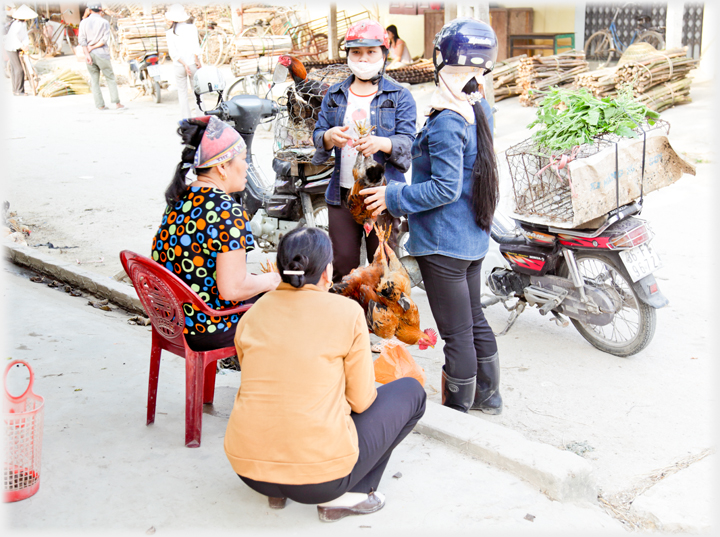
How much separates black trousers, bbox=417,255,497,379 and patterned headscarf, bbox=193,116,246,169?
102 cm

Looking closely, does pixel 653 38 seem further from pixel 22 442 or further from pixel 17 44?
pixel 22 442

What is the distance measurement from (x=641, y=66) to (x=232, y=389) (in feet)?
32.4

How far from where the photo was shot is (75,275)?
5477 millimetres

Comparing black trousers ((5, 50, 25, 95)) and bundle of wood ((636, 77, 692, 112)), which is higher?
black trousers ((5, 50, 25, 95))

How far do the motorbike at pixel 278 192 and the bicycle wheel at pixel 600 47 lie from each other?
11785mm

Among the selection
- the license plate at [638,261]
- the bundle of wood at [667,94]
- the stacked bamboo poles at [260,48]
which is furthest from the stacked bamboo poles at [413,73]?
the license plate at [638,261]

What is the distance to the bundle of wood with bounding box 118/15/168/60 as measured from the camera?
17781 millimetres

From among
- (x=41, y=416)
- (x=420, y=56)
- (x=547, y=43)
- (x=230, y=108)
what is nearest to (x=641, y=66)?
(x=547, y=43)

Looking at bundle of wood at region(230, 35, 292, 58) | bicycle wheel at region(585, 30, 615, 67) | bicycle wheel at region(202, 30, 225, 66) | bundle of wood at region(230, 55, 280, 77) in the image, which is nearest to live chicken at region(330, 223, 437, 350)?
bundle of wood at region(230, 55, 280, 77)

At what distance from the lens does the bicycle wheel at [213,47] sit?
61.8 feet

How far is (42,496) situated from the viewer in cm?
256

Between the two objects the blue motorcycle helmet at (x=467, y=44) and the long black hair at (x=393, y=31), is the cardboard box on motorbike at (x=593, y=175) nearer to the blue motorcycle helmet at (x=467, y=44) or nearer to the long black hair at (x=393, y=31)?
the blue motorcycle helmet at (x=467, y=44)

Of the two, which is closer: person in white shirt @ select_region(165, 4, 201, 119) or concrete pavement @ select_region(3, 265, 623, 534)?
concrete pavement @ select_region(3, 265, 623, 534)

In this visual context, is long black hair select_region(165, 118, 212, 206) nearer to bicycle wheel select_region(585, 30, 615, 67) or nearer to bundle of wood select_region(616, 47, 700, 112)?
bundle of wood select_region(616, 47, 700, 112)
